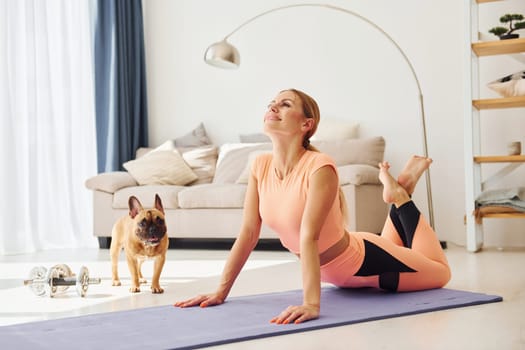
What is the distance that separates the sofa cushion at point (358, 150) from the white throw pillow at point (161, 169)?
3.72 ft

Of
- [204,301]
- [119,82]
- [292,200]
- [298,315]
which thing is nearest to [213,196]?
[119,82]

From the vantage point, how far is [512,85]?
14.9 ft

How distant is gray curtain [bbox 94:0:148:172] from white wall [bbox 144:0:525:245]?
188mm

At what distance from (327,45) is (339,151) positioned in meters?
1.07

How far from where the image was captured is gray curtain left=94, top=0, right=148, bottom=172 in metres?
5.95

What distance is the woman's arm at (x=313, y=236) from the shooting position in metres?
2.13

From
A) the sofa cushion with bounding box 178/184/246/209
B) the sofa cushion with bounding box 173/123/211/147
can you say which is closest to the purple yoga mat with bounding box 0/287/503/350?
the sofa cushion with bounding box 178/184/246/209

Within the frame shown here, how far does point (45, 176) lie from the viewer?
5484 mm

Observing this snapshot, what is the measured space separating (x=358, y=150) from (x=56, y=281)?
8.99 feet

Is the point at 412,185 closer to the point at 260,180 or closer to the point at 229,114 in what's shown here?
the point at 260,180

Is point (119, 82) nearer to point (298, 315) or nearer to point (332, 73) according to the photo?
point (332, 73)

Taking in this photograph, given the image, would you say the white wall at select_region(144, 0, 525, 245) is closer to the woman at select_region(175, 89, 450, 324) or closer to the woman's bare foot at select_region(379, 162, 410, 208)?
the woman's bare foot at select_region(379, 162, 410, 208)

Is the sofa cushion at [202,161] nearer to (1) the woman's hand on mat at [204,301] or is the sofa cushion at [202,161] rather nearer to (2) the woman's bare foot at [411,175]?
(2) the woman's bare foot at [411,175]

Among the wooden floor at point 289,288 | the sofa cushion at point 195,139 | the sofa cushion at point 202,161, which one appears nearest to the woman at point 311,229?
the wooden floor at point 289,288
